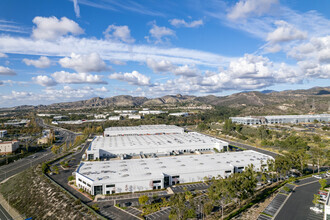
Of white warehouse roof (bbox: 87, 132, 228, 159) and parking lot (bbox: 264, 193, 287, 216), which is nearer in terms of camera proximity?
parking lot (bbox: 264, 193, 287, 216)

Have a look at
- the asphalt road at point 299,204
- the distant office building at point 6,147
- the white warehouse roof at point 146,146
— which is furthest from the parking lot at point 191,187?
the distant office building at point 6,147

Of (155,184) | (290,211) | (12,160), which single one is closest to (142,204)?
(155,184)

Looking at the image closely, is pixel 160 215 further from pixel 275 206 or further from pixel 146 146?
pixel 146 146

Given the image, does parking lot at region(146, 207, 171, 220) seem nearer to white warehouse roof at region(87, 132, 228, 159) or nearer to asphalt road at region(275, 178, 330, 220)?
asphalt road at region(275, 178, 330, 220)

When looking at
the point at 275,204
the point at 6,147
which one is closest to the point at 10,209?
the point at 6,147

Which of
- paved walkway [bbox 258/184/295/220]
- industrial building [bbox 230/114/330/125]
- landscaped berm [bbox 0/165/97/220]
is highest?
industrial building [bbox 230/114/330/125]

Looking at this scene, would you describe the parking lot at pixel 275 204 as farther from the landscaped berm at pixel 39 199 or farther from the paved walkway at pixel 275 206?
the landscaped berm at pixel 39 199

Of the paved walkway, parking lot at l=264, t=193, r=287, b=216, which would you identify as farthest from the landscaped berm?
parking lot at l=264, t=193, r=287, b=216
